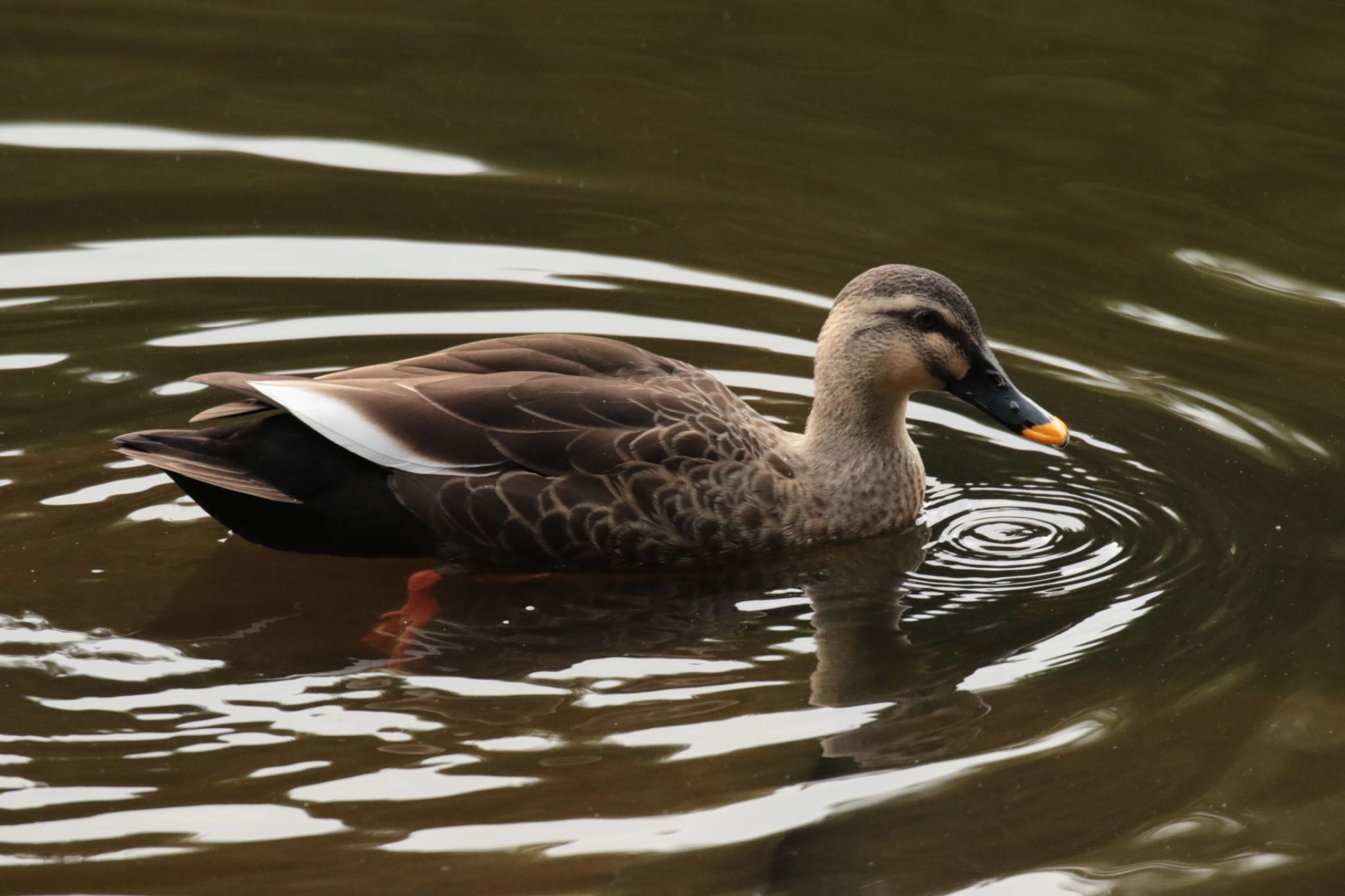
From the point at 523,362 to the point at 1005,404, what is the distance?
2.09m

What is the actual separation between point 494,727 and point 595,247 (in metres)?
4.76

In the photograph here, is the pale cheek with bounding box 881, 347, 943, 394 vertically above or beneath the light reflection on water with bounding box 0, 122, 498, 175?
beneath

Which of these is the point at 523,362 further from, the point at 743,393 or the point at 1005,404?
the point at 1005,404

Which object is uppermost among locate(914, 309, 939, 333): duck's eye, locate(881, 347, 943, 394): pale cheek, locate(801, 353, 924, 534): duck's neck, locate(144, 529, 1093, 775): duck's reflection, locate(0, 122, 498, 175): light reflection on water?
locate(0, 122, 498, 175): light reflection on water

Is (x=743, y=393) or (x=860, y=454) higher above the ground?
(x=743, y=393)

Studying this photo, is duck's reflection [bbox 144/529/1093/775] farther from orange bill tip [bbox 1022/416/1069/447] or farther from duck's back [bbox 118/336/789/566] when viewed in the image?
orange bill tip [bbox 1022/416/1069/447]

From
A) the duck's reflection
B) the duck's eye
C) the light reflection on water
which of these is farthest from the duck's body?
the light reflection on water

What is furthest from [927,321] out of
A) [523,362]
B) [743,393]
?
[523,362]

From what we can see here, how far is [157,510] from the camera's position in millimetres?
7816

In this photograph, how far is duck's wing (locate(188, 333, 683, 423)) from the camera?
7.50 meters

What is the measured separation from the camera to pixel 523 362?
751cm

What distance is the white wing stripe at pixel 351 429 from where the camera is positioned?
706 centimetres

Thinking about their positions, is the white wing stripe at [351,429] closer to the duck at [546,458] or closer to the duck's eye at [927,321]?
the duck at [546,458]

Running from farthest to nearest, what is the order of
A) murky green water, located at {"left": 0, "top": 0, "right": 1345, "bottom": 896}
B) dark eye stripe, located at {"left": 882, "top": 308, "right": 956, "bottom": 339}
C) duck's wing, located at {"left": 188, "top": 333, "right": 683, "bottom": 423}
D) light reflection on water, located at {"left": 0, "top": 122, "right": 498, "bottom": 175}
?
light reflection on water, located at {"left": 0, "top": 122, "right": 498, "bottom": 175} < dark eye stripe, located at {"left": 882, "top": 308, "right": 956, "bottom": 339} < duck's wing, located at {"left": 188, "top": 333, "right": 683, "bottom": 423} < murky green water, located at {"left": 0, "top": 0, "right": 1345, "bottom": 896}
